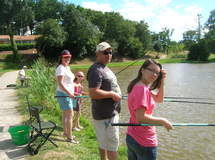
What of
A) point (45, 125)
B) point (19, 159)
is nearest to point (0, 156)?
point (19, 159)

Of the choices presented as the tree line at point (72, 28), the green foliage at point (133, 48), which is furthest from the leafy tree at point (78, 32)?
the green foliage at point (133, 48)

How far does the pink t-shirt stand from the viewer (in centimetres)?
225

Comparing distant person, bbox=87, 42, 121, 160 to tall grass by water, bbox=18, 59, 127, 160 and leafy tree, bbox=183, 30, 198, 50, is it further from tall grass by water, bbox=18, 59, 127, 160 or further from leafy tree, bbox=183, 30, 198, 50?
leafy tree, bbox=183, 30, 198, 50

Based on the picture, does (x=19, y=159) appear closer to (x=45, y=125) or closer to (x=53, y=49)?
(x=45, y=125)

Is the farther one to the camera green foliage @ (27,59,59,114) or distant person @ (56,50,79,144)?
green foliage @ (27,59,59,114)

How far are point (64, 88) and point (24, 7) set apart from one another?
36.8 metres

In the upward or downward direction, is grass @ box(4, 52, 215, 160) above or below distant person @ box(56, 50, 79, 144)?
below

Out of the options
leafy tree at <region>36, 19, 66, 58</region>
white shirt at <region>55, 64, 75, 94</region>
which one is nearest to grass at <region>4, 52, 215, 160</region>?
white shirt at <region>55, 64, 75, 94</region>

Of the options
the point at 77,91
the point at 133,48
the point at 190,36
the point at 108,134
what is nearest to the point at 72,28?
the point at 133,48

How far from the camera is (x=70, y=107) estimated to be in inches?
180

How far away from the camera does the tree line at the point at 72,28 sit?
122 ft

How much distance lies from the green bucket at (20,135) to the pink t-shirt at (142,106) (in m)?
2.63

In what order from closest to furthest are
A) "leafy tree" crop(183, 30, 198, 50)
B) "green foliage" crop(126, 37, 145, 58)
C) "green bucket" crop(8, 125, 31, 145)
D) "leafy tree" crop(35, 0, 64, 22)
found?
"green bucket" crop(8, 125, 31, 145) → "leafy tree" crop(35, 0, 64, 22) → "green foliage" crop(126, 37, 145, 58) → "leafy tree" crop(183, 30, 198, 50)

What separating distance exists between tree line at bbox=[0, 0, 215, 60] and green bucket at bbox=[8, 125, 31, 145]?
76.2 feet
